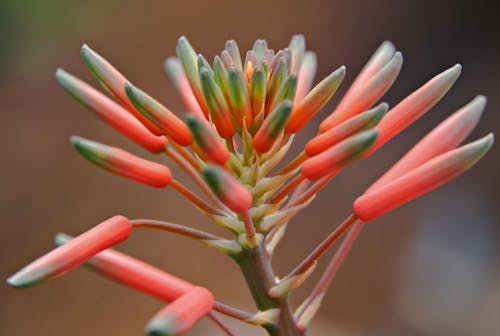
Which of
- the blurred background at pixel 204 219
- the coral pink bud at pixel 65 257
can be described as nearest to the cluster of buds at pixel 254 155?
the coral pink bud at pixel 65 257

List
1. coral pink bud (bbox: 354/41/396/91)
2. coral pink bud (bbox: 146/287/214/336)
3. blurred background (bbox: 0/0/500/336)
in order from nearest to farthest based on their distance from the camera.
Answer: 1. coral pink bud (bbox: 146/287/214/336)
2. coral pink bud (bbox: 354/41/396/91)
3. blurred background (bbox: 0/0/500/336)

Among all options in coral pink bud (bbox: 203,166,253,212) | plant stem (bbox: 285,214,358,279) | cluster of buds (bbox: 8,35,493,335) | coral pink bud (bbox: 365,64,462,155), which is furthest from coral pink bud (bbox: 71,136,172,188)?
coral pink bud (bbox: 365,64,462,155)

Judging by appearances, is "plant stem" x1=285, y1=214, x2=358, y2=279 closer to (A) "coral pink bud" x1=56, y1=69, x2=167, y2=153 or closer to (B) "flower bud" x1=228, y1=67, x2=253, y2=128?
(B) "flower bud" x1=228, y1=67, x2=253, y2=128

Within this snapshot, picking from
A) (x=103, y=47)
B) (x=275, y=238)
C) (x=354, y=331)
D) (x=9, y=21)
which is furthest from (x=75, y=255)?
(x=103, y=47)

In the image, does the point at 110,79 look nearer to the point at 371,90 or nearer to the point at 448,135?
the point at 371,90

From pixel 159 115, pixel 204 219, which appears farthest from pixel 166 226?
pixel 204 219

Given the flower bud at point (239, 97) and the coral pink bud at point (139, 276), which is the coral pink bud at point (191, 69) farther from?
the coral pink bud at point (139, 276)
